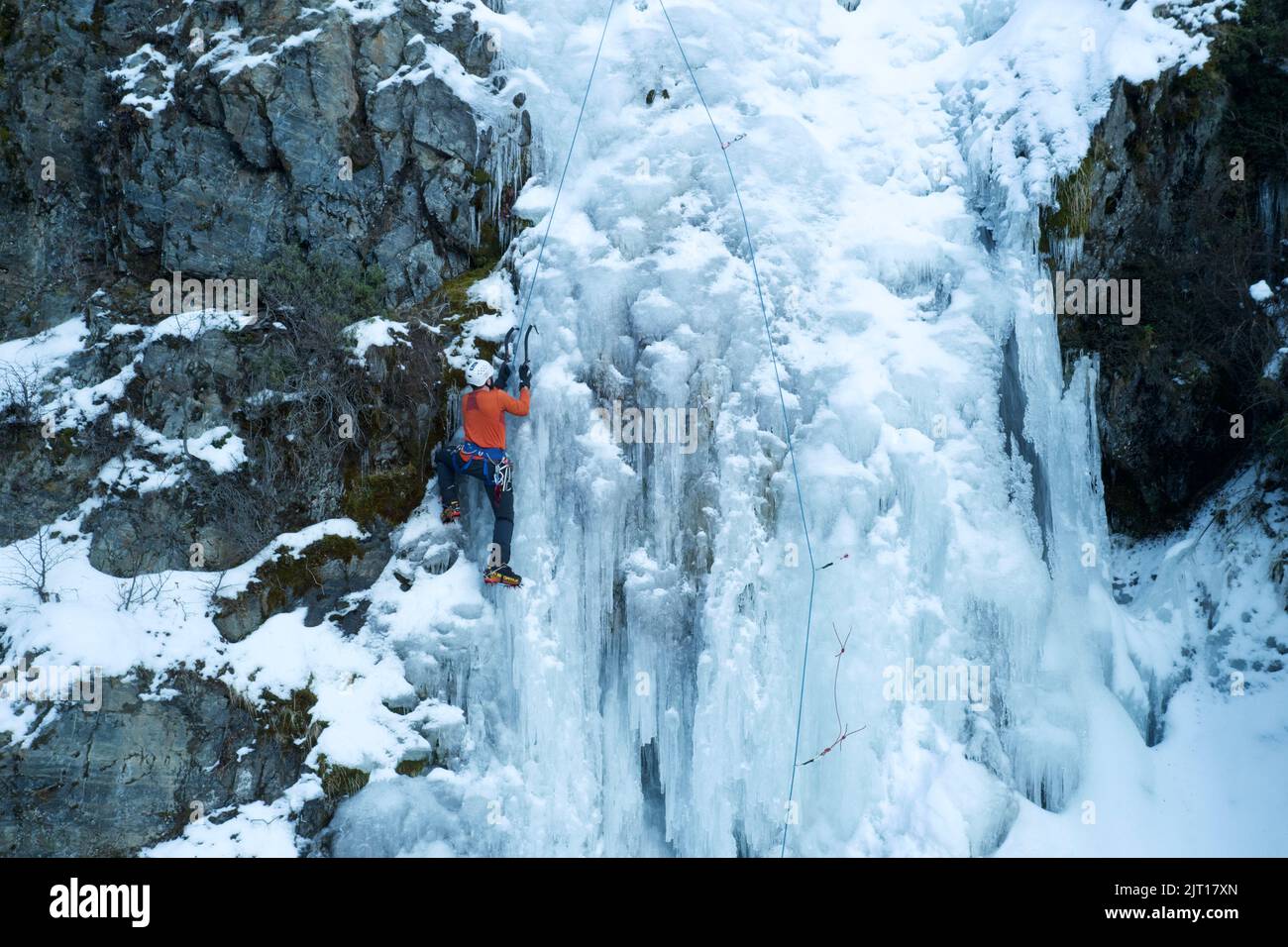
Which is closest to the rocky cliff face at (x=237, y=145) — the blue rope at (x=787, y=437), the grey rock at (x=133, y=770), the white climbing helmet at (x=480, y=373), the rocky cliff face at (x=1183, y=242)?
the blue rope at (x=787, y=437)

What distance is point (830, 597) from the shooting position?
604cm

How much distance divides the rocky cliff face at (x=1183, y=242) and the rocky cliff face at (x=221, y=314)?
4.77 meters

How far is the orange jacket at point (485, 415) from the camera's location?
587 cm

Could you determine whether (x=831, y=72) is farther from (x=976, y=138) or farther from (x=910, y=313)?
(x=910, y=313)

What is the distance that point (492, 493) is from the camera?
A: 595 centimetres

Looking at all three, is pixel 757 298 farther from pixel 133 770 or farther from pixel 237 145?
pixel 133 770

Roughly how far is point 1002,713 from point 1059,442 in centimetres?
198

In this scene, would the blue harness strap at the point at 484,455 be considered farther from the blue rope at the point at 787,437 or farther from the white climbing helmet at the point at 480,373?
the blue rope at the point at 787,437

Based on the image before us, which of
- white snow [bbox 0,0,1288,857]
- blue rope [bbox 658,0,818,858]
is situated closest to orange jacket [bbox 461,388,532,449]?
white snow [bbox 0,0,1288,857]

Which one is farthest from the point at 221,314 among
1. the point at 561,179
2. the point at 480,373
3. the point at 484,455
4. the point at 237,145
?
the point at 561,179

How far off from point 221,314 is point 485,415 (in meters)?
2.41

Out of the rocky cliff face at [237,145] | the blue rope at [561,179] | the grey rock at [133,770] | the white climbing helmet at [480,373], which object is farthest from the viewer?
the rocky cliff face at [237,145]

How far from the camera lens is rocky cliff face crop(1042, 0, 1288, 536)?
6871 mm

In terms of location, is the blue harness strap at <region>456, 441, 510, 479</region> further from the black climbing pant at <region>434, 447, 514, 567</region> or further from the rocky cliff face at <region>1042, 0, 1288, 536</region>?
the rocky cliff face at <region>1042, 0, 1288, 536</region>
